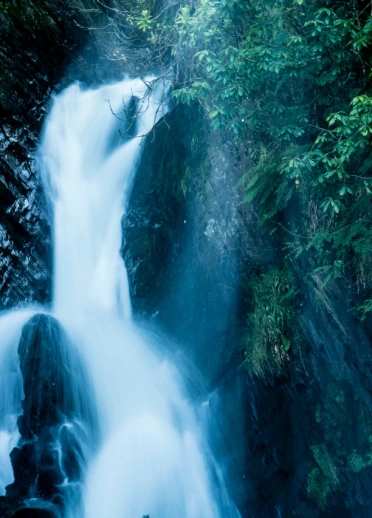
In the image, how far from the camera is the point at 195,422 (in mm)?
7086

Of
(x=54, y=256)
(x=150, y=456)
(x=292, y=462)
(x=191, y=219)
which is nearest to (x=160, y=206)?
(x=191, y=219)

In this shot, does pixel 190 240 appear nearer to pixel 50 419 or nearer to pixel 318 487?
pixel 50 419

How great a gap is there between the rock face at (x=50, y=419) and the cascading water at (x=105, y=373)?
0.02m

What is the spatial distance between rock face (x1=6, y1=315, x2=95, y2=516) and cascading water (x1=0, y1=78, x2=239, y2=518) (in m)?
0.02

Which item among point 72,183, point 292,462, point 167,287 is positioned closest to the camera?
point 292,462

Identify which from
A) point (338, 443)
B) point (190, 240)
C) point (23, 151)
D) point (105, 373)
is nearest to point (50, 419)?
point (105, 373)

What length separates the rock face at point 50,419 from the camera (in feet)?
20.3

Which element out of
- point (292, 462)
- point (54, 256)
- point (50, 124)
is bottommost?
point (292, 462)

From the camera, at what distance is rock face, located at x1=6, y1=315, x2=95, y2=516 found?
618 cm

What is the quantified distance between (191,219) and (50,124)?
17.3 ft

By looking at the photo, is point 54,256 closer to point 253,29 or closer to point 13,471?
point 13,471

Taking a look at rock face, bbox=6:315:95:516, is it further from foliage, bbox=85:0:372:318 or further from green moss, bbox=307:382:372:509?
foliage, bbox=85:0:372:318

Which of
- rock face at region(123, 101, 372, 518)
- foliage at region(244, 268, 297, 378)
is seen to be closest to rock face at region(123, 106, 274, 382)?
rock face at region(123, 101, 372, 518)

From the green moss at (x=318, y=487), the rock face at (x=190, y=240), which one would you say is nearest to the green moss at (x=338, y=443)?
the green moss at (x=318, y=487)
